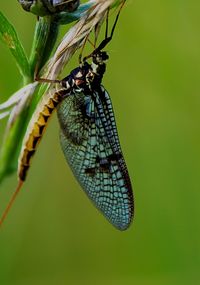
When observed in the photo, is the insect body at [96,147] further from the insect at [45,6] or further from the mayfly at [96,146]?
the insect at [45,6]

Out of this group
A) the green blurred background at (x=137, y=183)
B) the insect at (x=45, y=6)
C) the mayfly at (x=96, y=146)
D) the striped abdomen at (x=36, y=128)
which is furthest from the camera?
the green blurred background at (x=137, y=183)

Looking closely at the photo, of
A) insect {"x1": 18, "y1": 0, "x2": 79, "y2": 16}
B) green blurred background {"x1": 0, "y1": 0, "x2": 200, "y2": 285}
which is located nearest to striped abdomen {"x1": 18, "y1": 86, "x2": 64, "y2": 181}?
insect {"x1": 18, "y1": 0, "x2": 79, "y2": 16}

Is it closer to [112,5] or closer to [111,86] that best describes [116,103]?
[111,86]

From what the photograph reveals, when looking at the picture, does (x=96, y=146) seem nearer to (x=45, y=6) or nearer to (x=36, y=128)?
(x=36, y=128)

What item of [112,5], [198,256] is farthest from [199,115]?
[112,5]

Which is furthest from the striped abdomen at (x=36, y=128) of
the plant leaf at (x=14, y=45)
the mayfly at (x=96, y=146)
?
the plant leaf at (x=14, y=45)

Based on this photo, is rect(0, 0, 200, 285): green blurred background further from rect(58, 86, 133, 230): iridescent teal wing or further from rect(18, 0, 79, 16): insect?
rect(18, 0, 79, 16): insect

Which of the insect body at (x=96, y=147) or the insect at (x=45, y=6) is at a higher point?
the insect at (x=45, y=6)
